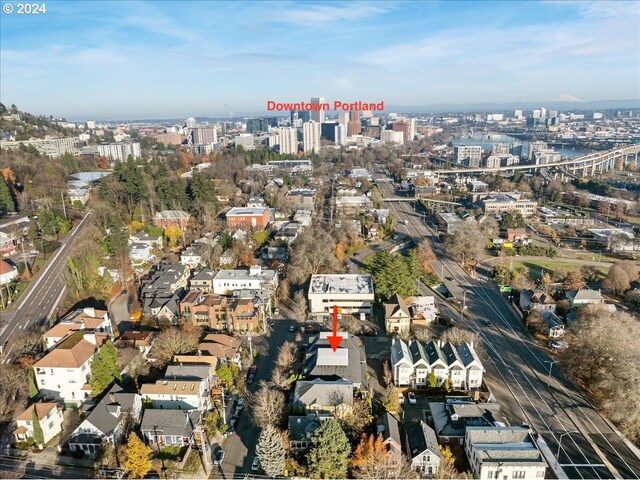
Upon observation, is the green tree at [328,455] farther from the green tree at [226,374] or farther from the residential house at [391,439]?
the green tree at [226,374]

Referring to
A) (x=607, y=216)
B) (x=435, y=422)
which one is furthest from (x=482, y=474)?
(x=607, y=216)

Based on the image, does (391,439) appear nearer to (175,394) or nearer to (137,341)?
(175,394)

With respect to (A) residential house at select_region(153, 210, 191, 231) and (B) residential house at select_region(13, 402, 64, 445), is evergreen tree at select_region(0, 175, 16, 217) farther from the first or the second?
(B) residential house at select_region(13, 402, 64, 445)

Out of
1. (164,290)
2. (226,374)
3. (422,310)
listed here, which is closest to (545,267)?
(422,310)

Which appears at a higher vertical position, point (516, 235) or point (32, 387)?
point (516, 235)

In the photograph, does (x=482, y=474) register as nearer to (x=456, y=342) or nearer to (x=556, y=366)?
(x=456, y=342)

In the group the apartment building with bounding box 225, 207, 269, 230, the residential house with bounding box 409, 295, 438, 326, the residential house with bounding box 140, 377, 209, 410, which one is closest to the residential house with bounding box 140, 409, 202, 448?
the residential house with bounding box 140, 377, 209, 410

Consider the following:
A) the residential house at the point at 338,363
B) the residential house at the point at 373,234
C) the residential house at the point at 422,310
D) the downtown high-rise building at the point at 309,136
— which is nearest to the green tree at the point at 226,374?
the residential house at the point at 338,363
